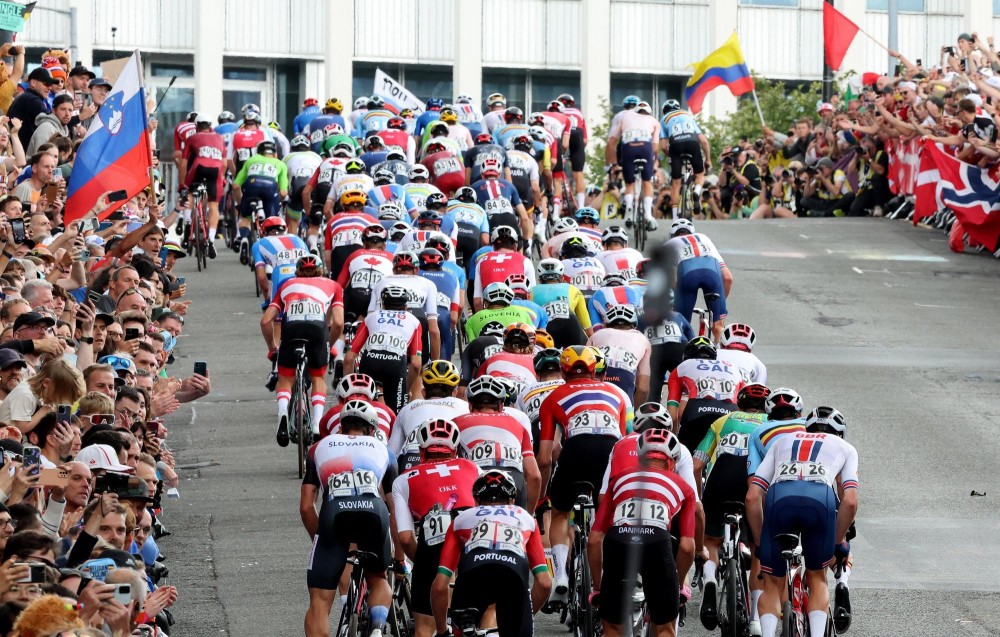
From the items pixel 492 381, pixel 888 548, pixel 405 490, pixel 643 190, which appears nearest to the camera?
pixel 405 490

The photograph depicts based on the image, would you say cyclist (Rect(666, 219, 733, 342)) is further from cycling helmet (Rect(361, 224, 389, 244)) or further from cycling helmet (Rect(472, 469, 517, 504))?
cycling helmet (Rect(472, 469, 517, 504))

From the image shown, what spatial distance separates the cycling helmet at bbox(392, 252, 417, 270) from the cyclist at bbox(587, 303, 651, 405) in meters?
2.21

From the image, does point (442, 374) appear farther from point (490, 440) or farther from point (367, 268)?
point (367, 268)

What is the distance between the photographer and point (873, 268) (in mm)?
29891

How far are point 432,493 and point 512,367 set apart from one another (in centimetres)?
346

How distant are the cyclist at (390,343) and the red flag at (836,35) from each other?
19.1 metres

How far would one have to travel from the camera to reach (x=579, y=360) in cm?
1453

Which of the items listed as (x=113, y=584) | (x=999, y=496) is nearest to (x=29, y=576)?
(x=113, y=584)

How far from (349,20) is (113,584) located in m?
43.0

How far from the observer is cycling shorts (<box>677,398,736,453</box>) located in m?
15.3

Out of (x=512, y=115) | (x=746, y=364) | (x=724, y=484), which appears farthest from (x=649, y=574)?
(x=512, y=115)

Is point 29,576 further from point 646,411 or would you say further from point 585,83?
point 585,83

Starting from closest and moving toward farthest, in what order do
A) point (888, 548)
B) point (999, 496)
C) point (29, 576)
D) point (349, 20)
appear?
1. point (29, 576)
2. point (888, 548)
3. point (999, 496)
4. point (349, 20)

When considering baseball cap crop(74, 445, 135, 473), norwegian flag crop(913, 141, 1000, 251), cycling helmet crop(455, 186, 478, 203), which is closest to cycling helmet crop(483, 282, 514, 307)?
cycling helmet crop(455, 186, 478, 203)
